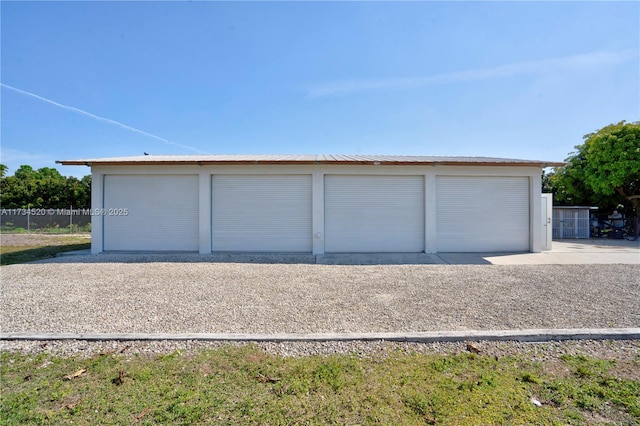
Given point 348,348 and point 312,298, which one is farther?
point 312,298

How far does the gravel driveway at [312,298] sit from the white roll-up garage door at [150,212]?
8.18 ft

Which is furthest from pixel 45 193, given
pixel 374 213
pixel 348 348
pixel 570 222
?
pixel 570 222

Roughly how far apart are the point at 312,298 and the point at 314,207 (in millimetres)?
5271

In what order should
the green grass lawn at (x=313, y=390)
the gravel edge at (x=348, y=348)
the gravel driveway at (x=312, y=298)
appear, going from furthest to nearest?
the gravel driveway at (x=312, y=298), the gravel edge at (x=348, y=348), the green grass lawn at (x=313, y=390)

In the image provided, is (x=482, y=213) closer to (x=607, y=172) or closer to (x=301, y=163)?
(x=301, y=163)

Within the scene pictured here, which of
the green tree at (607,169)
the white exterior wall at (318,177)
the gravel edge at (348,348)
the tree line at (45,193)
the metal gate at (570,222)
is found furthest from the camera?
the tree line at (45,193)

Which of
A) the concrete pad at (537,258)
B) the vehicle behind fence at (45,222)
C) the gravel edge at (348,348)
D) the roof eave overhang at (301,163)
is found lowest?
the gravel edge at (348,348)

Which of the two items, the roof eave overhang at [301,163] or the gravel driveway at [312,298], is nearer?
the gravel driveway at [312,298]

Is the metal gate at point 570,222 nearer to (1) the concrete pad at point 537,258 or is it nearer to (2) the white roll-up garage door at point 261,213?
(1) the concrete pad at point 537,258

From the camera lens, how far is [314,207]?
10461mm

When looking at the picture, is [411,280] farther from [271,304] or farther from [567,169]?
[567,169]

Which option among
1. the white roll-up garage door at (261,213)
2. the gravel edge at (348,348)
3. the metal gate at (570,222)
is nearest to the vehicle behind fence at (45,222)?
the white roll-up garage door at (261,213)

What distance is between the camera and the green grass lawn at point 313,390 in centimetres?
236

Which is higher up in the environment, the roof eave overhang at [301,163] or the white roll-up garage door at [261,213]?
the roof eave overhang at [301,163]
